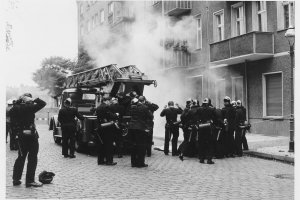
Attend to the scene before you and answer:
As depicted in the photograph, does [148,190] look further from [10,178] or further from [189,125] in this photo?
[189,125]

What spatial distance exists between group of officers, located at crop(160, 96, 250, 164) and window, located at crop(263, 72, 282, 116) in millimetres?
5623

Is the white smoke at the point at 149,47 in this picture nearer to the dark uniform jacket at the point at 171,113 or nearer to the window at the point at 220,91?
the window at the point at 220,91

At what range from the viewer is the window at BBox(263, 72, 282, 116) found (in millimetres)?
18942

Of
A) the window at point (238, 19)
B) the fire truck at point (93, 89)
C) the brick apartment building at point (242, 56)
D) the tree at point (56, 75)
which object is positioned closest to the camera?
the fire truck at point (93, 89)

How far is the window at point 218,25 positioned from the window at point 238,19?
99cm

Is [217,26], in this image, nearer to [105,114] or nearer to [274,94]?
[274,94]

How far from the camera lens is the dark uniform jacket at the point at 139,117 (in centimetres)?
1124

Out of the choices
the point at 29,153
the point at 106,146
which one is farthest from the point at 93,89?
the point at 29,153

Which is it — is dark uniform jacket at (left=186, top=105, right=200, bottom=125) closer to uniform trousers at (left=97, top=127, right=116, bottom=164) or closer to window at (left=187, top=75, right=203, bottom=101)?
uniform trousers at (left=97, top=127, right=116, bottom=164)

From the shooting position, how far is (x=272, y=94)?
63.8 feet

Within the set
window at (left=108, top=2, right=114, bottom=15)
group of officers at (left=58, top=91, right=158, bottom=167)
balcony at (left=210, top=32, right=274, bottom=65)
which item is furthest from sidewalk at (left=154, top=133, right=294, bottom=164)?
window at (left=108, top=2, right=114, bottom=15)

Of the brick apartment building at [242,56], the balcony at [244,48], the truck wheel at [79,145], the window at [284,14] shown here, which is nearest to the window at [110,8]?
the brick apartment building at [242,56]

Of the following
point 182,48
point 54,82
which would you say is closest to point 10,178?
point 54,82

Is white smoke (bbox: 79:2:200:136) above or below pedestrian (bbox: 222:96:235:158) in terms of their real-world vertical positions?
above
